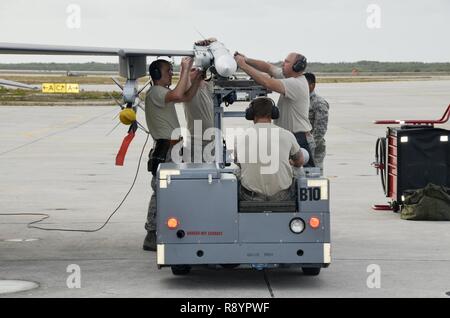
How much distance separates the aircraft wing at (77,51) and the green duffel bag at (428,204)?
5017mm

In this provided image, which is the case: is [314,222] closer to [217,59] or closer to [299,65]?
[217,59]

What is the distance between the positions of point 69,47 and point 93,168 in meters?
11.5

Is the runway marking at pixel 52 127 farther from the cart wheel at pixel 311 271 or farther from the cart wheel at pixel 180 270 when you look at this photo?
the cart wheel at pixel 311 271

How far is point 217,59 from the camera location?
37.7 feet

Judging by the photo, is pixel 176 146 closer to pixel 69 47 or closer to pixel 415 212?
pixel 69 47

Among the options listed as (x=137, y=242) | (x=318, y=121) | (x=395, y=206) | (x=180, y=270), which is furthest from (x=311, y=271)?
(x=395, y=206)

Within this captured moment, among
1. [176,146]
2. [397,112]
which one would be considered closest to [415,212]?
[176,146]

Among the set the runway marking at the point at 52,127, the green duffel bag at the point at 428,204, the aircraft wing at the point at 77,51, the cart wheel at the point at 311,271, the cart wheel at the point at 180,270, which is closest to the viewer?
the cart wheel at the point at 180,270

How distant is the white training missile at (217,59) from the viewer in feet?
37.2

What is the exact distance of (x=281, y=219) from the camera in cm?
1092

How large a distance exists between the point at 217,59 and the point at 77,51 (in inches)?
82.6

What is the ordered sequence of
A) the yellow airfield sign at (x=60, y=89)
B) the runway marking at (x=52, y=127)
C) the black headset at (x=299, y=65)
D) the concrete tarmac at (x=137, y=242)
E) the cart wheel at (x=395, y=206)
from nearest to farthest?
the concrete tarmac at (x=137, y=242) → the black headset at (x=299, y=65) → the cart wheel at (x=395, y=206) → the runway marking at (x=52, y=127) → the yellow airfield sign at (x=60, y=89)

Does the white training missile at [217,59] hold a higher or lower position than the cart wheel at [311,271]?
higher

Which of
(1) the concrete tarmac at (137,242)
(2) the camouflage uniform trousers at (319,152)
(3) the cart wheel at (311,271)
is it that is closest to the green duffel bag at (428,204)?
(1) the concrete tarmac at (137,242)
